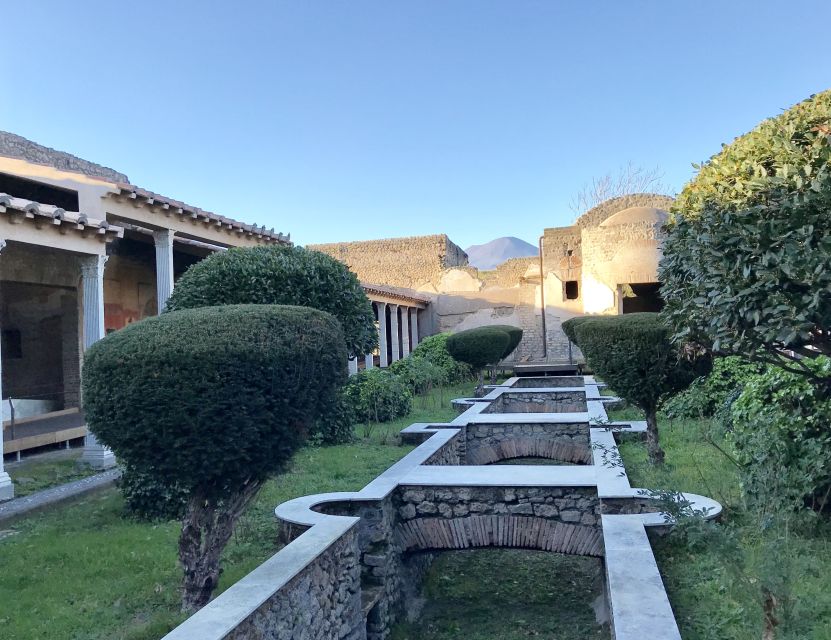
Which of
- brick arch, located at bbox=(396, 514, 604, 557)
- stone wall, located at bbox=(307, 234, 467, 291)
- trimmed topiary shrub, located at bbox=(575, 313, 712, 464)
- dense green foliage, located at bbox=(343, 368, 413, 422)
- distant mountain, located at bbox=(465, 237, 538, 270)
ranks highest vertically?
distant mountain, located at bbox=(465, 237, 538, 270)

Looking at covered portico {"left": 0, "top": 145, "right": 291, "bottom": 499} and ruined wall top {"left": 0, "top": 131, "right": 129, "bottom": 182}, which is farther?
ruined wall top {"left": 0, "top": 131, "right": 129, "bottom": 182}

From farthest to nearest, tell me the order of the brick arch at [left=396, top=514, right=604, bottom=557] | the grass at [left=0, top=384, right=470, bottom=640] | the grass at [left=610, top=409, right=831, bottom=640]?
the brick arch at [left=396, top=514, right=604, bottom=557], the grass at [left=0, top=384, right=470, bottom=640], the grass at [left=610, top=409, right=831, bottom=640]

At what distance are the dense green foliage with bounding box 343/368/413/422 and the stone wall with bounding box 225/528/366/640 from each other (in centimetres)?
661

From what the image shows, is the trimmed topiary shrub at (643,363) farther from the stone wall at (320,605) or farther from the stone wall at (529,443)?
the stone wall at (320,605)

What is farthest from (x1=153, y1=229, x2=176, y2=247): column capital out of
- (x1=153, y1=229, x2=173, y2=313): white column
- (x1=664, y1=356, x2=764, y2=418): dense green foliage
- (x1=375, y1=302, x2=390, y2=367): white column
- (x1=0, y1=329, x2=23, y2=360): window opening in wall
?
(x1=375, y1=302, x2=390, y2=367): white column

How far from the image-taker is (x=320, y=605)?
4.16m

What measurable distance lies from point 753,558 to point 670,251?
225 cm

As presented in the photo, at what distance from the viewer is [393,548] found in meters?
5.54

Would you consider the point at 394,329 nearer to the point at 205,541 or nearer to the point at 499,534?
the point at 499,534

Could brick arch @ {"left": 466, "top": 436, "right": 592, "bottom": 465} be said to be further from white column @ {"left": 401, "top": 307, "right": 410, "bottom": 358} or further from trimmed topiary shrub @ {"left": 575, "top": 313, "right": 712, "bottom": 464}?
white column @ {"left": 401, "top": 307, "right": 410, "bottom": 358}

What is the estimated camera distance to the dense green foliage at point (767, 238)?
135 inches

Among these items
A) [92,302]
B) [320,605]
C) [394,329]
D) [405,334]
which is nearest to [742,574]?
[320,605]

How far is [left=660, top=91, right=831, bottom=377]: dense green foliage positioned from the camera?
3.43 m

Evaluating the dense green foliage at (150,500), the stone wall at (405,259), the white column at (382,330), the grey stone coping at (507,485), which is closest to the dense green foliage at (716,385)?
the grey stone coping at (507,485)
